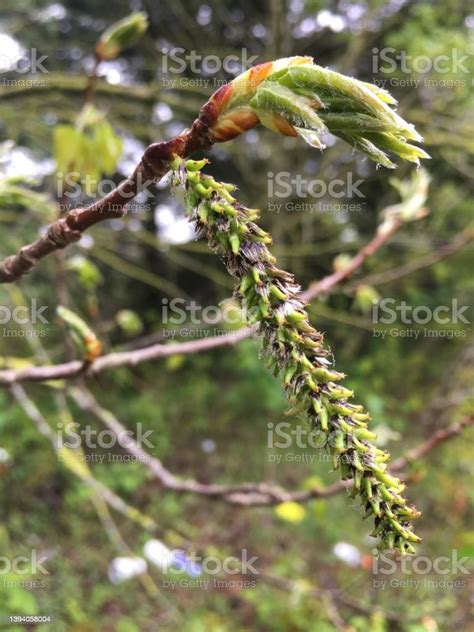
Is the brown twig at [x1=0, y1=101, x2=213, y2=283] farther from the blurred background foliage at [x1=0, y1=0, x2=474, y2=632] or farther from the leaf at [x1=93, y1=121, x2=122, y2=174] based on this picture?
the blurred background foliage at [x1=0, y1=0, x2=474, y2=632]

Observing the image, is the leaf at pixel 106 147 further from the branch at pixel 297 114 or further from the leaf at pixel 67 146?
the branch at pixel 297 114

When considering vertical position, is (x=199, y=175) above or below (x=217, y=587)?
above

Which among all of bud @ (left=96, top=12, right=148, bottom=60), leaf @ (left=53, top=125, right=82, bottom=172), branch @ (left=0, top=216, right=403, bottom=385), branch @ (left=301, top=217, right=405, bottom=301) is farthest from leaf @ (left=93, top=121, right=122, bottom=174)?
branch @ (left=301, top=217, right=405, bottom=301)

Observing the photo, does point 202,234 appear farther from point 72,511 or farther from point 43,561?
point 72,511

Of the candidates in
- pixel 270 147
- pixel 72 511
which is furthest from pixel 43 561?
pixel 270 147

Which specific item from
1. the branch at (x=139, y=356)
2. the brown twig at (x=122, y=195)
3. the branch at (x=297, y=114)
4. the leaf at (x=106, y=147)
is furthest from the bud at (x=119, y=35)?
the branch at (x=297, y=114)

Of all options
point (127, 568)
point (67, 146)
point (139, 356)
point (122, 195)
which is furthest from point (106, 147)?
point (127, 568)
